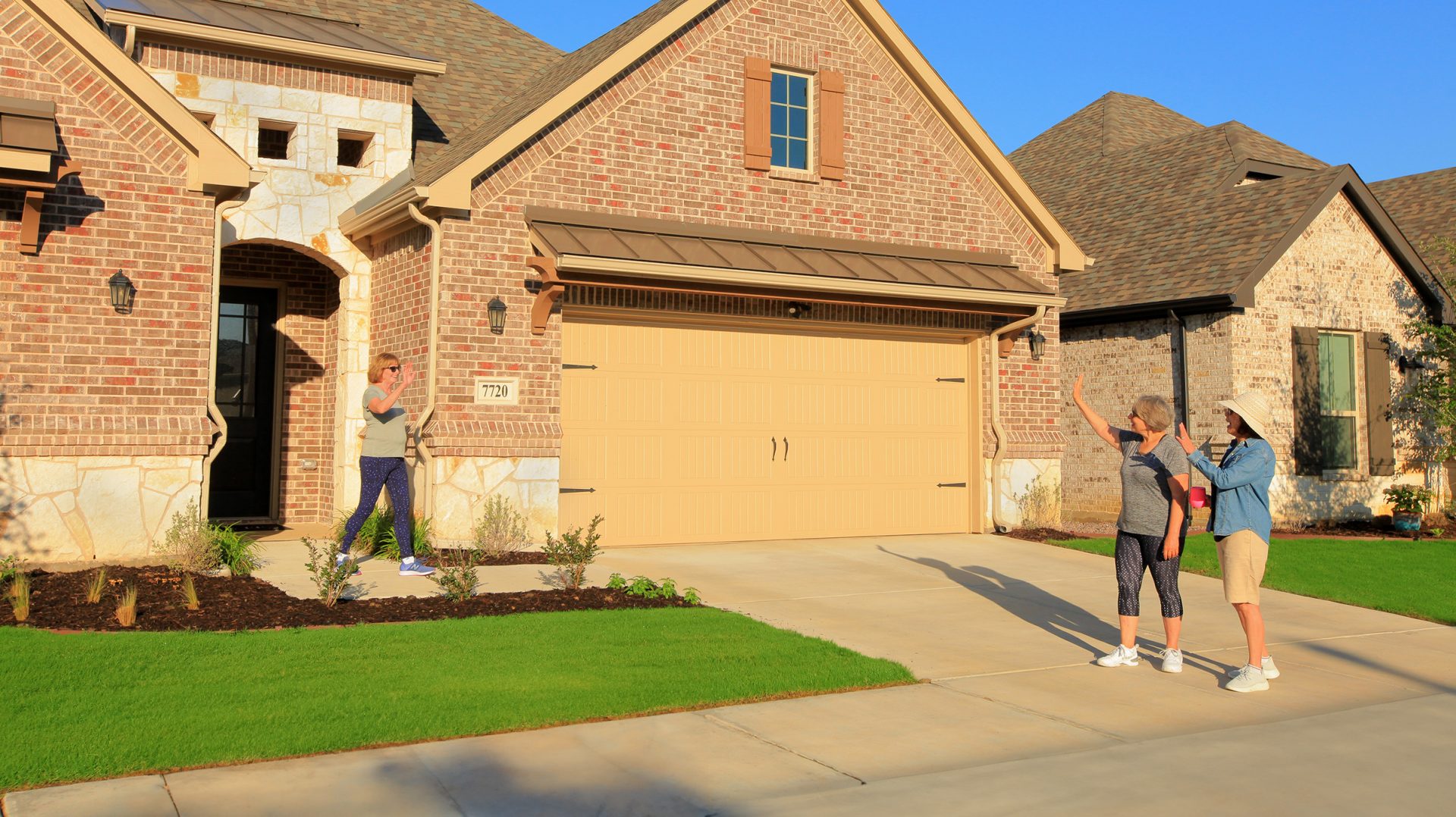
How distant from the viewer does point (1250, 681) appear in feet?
23.2

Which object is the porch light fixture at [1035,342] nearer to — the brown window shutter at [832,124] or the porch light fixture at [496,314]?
the brown window shutter at [832,124]

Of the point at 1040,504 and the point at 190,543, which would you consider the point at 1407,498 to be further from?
the point at 190,543

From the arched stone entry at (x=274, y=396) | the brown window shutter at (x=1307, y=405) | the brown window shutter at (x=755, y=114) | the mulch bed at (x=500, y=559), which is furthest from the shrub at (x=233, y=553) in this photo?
the brown window shutter at (x=1307, y=405)

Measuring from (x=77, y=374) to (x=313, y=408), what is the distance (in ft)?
14.5

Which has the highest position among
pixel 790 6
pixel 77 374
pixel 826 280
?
pixel 790 6

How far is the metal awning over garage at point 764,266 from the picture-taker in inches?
472

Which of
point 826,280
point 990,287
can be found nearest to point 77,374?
point 826,280

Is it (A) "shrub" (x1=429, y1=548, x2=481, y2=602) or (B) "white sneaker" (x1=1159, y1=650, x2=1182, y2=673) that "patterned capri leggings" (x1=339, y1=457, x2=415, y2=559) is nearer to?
(A) "shrub" (x1=429, y1=548, x2=481, y2=602)

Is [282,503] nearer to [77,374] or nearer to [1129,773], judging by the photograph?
[77,374]

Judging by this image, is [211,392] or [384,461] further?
[211,392]

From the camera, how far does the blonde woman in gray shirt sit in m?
10.0

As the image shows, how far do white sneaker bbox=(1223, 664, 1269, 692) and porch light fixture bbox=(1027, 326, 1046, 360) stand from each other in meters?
8.42

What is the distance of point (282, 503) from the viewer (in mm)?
14711

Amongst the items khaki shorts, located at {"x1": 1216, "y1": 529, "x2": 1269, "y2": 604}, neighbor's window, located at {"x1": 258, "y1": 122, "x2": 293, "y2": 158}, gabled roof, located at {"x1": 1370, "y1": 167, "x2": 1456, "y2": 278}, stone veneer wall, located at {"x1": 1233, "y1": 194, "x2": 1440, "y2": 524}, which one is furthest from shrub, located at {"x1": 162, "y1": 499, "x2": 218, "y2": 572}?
gabled roof, located at {"x1": 1370, "y1": 167, "x2": 1456, "y2": 278}
